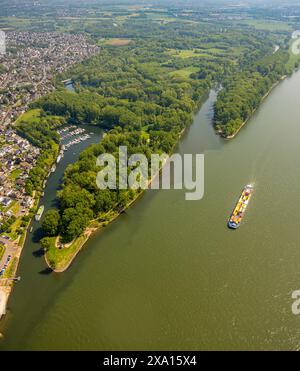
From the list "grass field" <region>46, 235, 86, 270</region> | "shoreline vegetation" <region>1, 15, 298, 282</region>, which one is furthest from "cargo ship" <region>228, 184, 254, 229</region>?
"grass field" <region>46, 235, 86, 270</region>

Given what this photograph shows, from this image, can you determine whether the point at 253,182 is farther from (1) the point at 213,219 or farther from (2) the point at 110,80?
(2) the point at 110,80

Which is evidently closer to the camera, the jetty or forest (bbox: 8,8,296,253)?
the jetty

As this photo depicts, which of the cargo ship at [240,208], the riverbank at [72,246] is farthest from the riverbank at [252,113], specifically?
the riverbank at [72,246]

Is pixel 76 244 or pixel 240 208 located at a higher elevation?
pixel 240 208

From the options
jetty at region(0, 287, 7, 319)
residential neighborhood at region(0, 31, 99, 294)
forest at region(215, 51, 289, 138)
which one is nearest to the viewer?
jetty at region(0, 287, 7, 319)

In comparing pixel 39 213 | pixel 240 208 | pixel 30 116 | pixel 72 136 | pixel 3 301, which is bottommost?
pixel 3 301

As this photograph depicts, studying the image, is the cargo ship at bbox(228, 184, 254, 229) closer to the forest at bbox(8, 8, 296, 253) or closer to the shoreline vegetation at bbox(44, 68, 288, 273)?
the shoreline vegetation at bbox(44, 68, 288, 273)

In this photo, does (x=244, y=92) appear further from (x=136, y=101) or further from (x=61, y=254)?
(x=61, y=254)

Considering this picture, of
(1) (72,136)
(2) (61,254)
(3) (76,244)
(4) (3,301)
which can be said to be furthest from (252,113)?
(4) (3,301)
